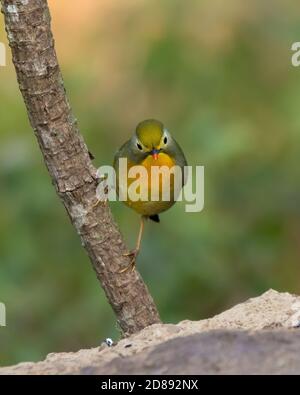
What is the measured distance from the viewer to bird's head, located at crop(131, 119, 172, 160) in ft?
19.2

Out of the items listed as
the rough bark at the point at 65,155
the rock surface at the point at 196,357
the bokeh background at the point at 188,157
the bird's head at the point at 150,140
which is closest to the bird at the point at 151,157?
the bird's head at the point at 150,140

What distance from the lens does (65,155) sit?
454 cm

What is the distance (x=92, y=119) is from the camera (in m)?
8.00

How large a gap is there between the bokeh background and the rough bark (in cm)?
185

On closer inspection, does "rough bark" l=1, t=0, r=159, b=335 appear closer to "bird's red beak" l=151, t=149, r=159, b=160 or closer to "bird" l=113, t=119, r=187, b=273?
"bird" l=113, t=119, r=187, b=273

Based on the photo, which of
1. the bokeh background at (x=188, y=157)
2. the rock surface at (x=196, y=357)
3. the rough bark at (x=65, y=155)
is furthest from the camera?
the bokeh background at (x=188, y=157)

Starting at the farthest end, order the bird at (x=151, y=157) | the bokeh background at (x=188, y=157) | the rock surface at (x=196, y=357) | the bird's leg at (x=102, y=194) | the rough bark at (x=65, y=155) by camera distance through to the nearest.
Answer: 1. the bokeh background at (x=188, y=157)
2. the bird at (x=151, y=157)
3. the bird's leg at (x=102, y=194)
4. the rough bark at (x=65, y=155)
5. the rock surface at (x=196, y=357)

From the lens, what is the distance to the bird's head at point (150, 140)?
19.2 feet

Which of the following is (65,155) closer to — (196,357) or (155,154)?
(196,357)

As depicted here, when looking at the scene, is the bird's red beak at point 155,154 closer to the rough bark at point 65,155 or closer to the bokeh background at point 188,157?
the rough bark at point 65,155

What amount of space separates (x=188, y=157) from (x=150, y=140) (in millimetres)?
1400

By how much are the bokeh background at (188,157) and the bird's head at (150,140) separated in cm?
115

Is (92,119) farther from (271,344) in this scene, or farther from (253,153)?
(271,344)

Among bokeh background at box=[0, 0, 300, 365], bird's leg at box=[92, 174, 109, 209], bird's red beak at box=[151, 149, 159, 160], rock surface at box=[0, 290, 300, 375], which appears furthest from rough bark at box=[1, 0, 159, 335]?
bokeh background at box=[0, 0, 300, 365]
